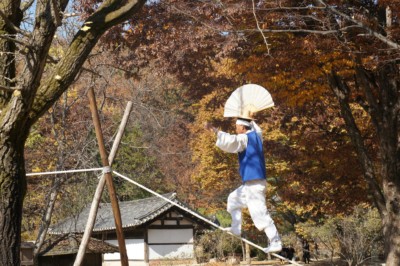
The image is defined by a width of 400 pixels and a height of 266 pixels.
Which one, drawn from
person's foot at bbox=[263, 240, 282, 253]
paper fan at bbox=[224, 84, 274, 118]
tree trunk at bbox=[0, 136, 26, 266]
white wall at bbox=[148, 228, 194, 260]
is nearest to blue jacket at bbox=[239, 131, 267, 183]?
paper fan at bbox=[224, 84, 274, 118]

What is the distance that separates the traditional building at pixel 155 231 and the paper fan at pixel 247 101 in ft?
71.9

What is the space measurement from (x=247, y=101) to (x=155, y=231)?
919 inches

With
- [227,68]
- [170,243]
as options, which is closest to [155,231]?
[170,243]

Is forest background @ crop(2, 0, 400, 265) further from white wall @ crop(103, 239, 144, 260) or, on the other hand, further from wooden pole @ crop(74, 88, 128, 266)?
white wall @ crop(103, 239, 144, 260)

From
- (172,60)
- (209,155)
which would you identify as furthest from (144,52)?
(209,155)

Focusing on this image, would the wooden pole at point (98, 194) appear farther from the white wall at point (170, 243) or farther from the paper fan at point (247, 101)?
the white wall at point (170, 243)

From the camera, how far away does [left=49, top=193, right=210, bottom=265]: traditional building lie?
27.8 m

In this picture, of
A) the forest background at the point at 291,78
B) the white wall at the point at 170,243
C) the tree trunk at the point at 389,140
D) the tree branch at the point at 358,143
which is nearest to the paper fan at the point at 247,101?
the forest background at the point at 291,78

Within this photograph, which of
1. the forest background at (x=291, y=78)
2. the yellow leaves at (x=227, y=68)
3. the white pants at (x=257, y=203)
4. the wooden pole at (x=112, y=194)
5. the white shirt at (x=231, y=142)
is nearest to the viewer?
the white shirt at (x=231, y=142)

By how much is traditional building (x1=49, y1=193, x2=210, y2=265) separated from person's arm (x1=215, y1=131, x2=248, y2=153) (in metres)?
22.1

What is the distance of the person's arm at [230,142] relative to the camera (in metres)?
5.54

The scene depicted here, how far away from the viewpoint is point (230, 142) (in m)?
5.55

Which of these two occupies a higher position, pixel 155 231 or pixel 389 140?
pixel 389 140

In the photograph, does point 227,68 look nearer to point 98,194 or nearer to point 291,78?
point 291,78
